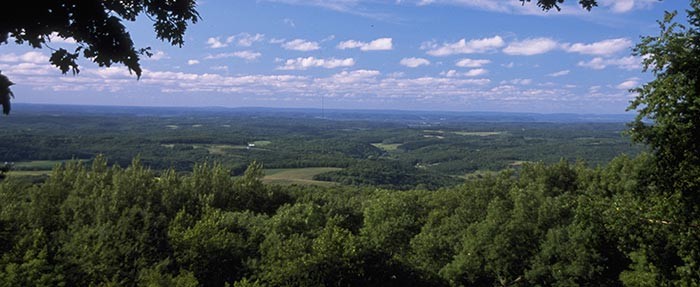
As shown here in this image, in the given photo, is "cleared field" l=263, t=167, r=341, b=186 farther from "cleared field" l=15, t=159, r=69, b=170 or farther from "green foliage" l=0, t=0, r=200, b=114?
"green foliage" l=0, t=0, r=200, b=114

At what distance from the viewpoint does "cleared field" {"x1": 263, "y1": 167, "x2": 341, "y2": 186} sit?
10900 cm

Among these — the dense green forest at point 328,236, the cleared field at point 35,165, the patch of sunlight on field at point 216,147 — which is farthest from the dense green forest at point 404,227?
the patch of sunlight on field at point 216,147

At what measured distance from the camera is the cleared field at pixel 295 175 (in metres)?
109

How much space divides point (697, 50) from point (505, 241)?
1547 cm

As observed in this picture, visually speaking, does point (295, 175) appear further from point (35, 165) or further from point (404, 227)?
point (404, 227)

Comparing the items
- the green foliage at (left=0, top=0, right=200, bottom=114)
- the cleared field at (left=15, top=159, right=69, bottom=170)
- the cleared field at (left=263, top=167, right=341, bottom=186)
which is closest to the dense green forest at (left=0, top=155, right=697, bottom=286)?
the green foliage at (left=0, top=0, right=200, bottom=114)

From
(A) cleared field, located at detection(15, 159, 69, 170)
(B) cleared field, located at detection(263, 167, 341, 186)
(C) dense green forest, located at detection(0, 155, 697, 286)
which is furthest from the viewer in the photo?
(A) cleared field, located at detection(15, 159, 69, 170)

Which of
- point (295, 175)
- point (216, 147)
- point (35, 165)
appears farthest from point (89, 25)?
point (216, 147)

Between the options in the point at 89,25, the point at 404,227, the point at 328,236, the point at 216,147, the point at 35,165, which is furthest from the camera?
the point at 216,147

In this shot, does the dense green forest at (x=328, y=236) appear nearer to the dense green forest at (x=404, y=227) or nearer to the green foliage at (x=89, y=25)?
the dense green forest at (x=404, y=227)

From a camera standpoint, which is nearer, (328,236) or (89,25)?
(89,25)

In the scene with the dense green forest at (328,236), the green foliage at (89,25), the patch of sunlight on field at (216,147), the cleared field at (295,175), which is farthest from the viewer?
the patch of sunlight on field at (216,147)

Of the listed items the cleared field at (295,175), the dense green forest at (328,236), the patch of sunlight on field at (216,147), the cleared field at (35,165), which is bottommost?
the cleared field at (295,175)

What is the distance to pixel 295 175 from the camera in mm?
124438
